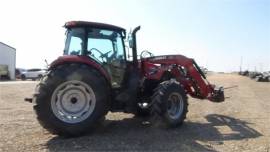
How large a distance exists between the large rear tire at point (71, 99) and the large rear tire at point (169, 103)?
52.7 inches

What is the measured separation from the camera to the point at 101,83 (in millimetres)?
9625

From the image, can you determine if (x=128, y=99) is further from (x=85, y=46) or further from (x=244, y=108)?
(x=244, y=108)

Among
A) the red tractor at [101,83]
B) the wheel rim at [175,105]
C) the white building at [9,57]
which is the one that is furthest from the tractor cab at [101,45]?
the white building at [9,57]

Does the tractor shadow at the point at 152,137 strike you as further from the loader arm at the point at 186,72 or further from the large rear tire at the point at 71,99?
the loader arm at the point at 186,72

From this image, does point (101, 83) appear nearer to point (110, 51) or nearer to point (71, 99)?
point (71, 99)

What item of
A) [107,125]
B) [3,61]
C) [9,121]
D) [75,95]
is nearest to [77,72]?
[75,95]

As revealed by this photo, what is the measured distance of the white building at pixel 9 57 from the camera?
190 feet

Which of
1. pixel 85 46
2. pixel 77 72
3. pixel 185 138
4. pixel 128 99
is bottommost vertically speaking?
pixel 185 138

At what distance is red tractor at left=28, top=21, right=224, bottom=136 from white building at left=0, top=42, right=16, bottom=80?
47795mm

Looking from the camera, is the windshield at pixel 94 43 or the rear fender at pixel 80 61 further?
the windshield at pixel 94 43

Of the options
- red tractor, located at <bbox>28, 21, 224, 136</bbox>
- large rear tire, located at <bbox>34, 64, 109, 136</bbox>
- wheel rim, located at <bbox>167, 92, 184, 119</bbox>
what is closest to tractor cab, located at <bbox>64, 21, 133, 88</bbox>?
red tractor, located at <bbox>28, 21, 224, 136</bbox>

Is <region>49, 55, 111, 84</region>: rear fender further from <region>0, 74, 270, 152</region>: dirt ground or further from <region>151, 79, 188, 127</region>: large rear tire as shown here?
<region>0, 74, 270, 152</region>: dirt ground

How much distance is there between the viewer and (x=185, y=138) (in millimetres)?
9523

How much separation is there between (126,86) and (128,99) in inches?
19.7
